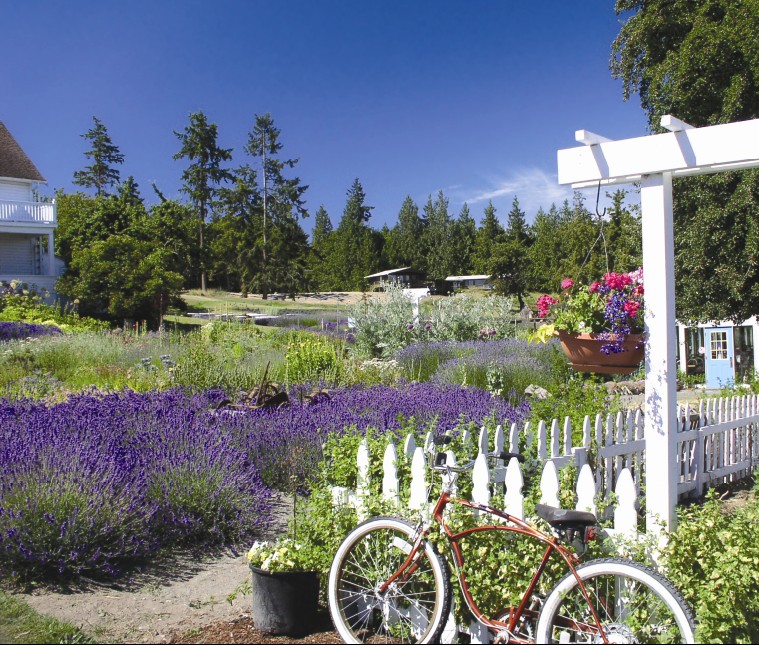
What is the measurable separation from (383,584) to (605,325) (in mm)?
2315

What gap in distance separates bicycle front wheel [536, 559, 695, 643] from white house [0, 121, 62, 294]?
29.1 meters

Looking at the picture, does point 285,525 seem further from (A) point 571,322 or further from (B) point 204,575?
(A) point 571,322

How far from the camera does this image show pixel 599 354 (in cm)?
466

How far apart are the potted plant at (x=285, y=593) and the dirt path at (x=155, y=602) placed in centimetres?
30

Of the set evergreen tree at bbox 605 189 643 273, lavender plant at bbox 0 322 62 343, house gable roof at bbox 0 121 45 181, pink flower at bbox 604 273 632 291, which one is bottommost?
lavender plant at bbox 0 322 62 343

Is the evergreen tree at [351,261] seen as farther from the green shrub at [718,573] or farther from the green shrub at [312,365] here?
the green shrub at [718,573]

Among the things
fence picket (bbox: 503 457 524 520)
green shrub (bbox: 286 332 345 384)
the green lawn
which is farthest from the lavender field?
green shrub (bbox: 286 332 345 384)

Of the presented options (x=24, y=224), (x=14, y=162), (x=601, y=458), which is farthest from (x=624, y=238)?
(x=14, y=162)

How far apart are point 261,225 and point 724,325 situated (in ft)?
125

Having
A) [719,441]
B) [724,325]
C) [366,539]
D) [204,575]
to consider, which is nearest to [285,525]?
[204,575]

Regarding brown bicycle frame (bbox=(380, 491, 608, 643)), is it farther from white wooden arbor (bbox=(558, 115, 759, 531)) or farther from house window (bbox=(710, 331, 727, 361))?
house window (bbox=(710, 331, 727, 361))

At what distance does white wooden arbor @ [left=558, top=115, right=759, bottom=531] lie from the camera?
3.71 meters

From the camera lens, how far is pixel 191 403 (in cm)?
745

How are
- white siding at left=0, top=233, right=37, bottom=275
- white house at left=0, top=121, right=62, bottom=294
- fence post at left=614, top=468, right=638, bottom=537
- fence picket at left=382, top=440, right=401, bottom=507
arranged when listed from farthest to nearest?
white siding at left=0, top=233, right=37, bottom=275 → white house at left=0, top=121, right=62, bottom=294 → fence picket at left=382, top=440, right=401, bottom=507 → fence post at left=614, top=468, right=638, bottom=537
